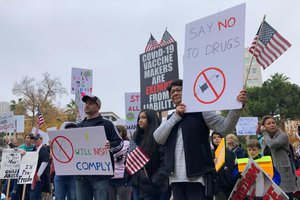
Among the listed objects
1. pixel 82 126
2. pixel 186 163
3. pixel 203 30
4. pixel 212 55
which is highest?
pixel 203 30

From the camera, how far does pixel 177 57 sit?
754 centimetres

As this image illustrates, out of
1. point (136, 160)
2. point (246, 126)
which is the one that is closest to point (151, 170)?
point (136, 160)

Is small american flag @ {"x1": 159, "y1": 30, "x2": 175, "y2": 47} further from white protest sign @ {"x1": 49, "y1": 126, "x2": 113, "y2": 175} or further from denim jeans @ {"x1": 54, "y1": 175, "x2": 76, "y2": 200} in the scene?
white protest sign @ {"x1": 49, "y1": 126, "x2": 113, "y2": 175}

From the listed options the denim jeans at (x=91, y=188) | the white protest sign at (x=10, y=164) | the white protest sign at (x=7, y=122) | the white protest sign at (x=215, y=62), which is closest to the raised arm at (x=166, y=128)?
the white protest sign at (x=215, y=62)

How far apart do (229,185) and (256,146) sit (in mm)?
1344

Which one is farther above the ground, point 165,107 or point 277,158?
point 165,107

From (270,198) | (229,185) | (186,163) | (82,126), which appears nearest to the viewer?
(186,163)

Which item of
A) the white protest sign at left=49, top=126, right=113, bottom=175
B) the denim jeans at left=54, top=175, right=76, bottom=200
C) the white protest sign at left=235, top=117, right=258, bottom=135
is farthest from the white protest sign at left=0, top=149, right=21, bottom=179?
the white protest sign at left=235, top=117, right=258, bottom=135

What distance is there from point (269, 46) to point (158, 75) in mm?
2831

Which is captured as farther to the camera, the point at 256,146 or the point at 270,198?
the point at 256,146

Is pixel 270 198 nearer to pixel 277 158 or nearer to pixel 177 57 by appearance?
pixel 277 158

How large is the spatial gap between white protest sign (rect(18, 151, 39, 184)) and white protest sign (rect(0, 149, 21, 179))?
0.26 meters

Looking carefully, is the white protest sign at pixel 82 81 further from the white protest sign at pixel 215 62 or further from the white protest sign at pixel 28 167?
the white protest sign at pixel 215 62

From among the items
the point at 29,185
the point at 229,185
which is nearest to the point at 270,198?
the point at 229,185
